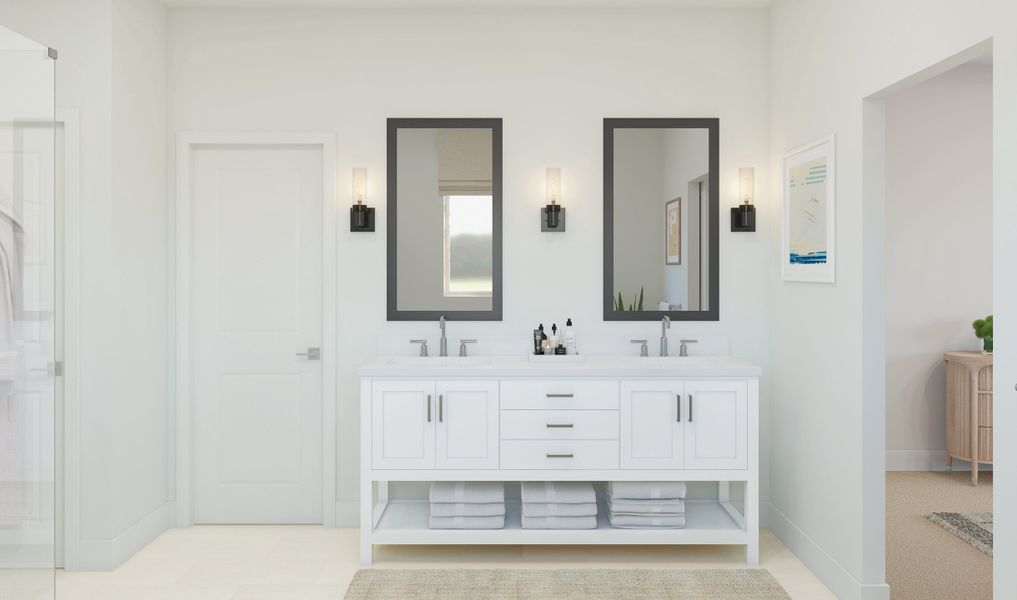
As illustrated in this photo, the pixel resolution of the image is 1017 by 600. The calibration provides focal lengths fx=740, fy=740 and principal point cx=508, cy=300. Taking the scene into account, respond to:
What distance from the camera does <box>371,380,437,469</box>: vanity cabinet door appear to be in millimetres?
3410

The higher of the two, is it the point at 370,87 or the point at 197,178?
the point at 370,87

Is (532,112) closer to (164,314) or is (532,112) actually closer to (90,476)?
(164,314)

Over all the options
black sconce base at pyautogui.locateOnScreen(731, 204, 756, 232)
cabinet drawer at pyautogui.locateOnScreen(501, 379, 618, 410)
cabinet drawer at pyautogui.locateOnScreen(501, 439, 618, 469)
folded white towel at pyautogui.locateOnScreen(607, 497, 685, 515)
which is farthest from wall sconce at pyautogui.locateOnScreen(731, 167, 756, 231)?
folded white towel at pyautogui.locateOnScreen(607, 497, 685, 515)

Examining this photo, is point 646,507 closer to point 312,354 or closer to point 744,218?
point 744,218

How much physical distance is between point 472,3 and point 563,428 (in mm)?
2240

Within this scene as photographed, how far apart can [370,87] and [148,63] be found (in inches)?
43.8

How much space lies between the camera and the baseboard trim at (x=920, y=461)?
5.02 metres

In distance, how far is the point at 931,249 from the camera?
5047 mm

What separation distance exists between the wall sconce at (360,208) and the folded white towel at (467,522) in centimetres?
154

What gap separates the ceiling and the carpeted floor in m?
2.86

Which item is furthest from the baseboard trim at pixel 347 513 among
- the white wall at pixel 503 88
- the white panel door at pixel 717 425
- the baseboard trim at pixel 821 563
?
the baseboard trim at pixel 821 563

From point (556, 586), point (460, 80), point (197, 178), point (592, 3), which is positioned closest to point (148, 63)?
point (197, 178)

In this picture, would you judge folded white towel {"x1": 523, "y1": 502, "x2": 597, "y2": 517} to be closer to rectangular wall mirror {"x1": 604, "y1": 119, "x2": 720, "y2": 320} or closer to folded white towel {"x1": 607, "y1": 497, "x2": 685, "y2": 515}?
folded white towel {"x1": 607, "y1": 497, "x2": 685, "y2": 515}

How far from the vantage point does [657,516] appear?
3.48 metres
